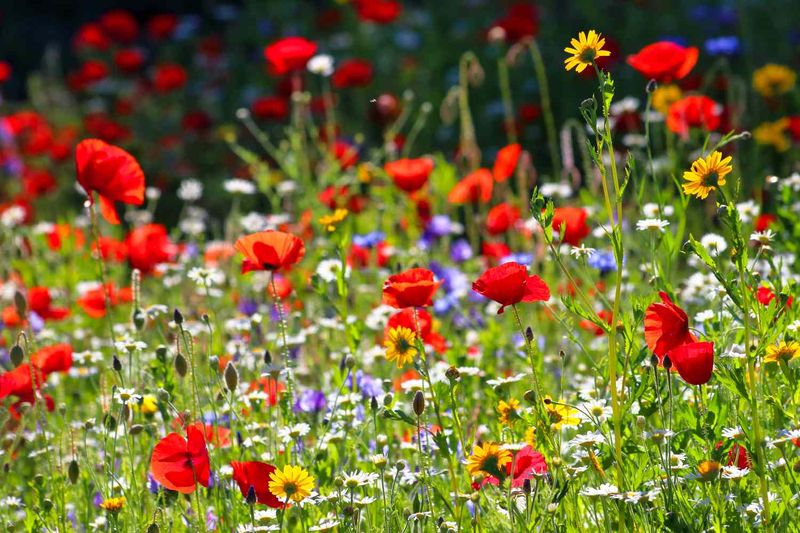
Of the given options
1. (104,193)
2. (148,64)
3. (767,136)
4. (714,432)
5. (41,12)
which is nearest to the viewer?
(714,432)

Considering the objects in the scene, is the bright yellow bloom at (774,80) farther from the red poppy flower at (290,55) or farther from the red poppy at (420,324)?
the red poppy at (420,324)

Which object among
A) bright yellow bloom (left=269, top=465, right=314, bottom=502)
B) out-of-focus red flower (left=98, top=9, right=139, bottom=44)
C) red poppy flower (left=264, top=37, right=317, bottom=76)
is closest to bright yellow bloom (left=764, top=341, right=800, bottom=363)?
bright yellow bloom (left=269, top=465, right=314, bottom=502)

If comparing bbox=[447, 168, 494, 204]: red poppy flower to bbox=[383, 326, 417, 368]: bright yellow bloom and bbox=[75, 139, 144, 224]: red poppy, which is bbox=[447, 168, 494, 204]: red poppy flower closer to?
bbox=[75, 139, 144, 224]: red poppy

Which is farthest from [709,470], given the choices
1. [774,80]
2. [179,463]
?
[774,80]

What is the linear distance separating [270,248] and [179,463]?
1.54 feet

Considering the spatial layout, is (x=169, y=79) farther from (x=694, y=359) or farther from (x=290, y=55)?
(x=694, y=359)

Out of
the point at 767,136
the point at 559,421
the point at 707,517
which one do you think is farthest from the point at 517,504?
the point at 767,136

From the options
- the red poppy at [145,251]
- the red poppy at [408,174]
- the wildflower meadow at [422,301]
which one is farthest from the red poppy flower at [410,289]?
the red poppy at [408,174]

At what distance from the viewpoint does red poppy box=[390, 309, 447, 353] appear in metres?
2.23

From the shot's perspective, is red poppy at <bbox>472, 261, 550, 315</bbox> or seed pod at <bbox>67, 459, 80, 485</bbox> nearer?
red poppy at <bbox>472, 261, 550, 315</bbox>

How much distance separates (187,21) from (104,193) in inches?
236

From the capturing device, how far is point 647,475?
188cm

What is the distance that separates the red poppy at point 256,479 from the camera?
6.04ft

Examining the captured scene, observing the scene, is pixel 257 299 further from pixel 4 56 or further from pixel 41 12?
pixel 41 12
